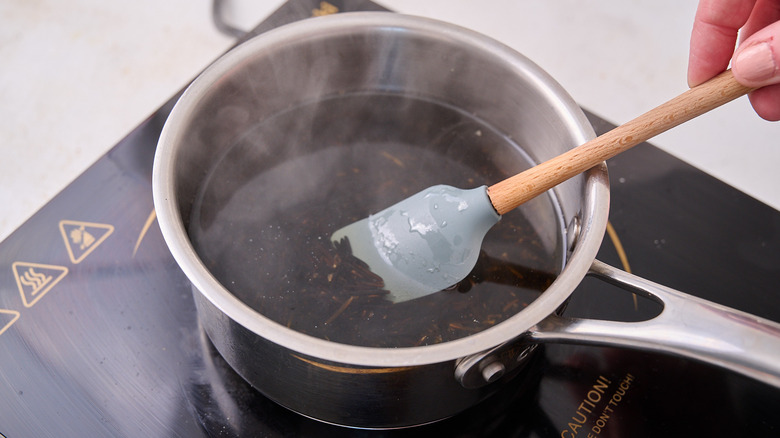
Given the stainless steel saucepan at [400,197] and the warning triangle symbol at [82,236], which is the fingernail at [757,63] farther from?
the warning triangle symbol at [82,236]

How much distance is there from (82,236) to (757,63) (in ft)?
2.91

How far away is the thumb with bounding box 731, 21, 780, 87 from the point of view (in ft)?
2.03

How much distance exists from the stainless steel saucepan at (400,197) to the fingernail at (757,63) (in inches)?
7.0

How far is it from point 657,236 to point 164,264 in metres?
0.74

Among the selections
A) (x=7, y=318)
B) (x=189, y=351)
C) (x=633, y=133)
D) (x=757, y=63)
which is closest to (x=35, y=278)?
(x=7, y=318)

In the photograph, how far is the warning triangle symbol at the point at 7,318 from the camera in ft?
2.62

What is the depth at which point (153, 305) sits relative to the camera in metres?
0.83

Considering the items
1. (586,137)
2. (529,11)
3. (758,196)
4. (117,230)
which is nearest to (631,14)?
(529,11)

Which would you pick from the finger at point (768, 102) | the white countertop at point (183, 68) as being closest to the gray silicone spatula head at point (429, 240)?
the finger at point (768, 102)

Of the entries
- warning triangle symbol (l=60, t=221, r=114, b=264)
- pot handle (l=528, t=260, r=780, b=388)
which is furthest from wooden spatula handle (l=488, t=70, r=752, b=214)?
warning triangle symbol (l=60, t=221, r=114, b=264)

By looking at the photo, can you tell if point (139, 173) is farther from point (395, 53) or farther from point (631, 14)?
point (631, 14)

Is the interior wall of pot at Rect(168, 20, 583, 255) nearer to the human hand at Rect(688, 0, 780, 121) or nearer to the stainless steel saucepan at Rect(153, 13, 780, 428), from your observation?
the stainless steel saucepan at Rect(153, 13, 780, 428)

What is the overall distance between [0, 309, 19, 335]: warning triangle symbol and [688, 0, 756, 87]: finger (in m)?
0.97

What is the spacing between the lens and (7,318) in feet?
2.64
